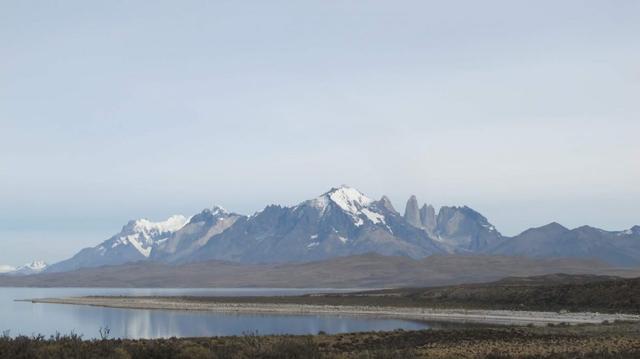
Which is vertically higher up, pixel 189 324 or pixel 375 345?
pixel 375 345

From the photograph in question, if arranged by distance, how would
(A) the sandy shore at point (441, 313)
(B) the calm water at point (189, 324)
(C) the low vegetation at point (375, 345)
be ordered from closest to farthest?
(C) the low vegetation at point (375, 345)
(B) the calm water at point (189, 324)
(A) the sandy shore at point (441, 313)

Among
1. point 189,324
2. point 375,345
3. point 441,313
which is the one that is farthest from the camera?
point 441,313

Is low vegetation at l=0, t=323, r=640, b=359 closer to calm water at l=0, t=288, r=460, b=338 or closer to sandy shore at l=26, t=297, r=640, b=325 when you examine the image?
sandy shore at l=26, t=297, r=640, b=325

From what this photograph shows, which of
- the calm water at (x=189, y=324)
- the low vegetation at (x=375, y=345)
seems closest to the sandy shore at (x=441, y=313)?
the calm water at (x=189, y=324)

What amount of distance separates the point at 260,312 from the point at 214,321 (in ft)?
49.1

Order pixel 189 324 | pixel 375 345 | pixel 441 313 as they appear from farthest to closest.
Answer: pixel 441 313 < pixel 189 324 < pixel 375 345

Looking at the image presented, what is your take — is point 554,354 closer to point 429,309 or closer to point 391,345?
point 391,345

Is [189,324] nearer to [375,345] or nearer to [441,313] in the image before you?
[441,313]

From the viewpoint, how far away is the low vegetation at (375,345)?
2814 cm

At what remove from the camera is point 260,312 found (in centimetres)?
9481

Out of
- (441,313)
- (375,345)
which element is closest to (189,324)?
(441,313)

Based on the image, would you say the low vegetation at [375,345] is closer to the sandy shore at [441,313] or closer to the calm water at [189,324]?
the sandy shore at [441,313]

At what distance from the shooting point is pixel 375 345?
38469 millimetres

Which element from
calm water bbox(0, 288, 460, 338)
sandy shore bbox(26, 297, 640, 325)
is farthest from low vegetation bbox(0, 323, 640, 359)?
calm water bbox(0, 288, 460, 338)
